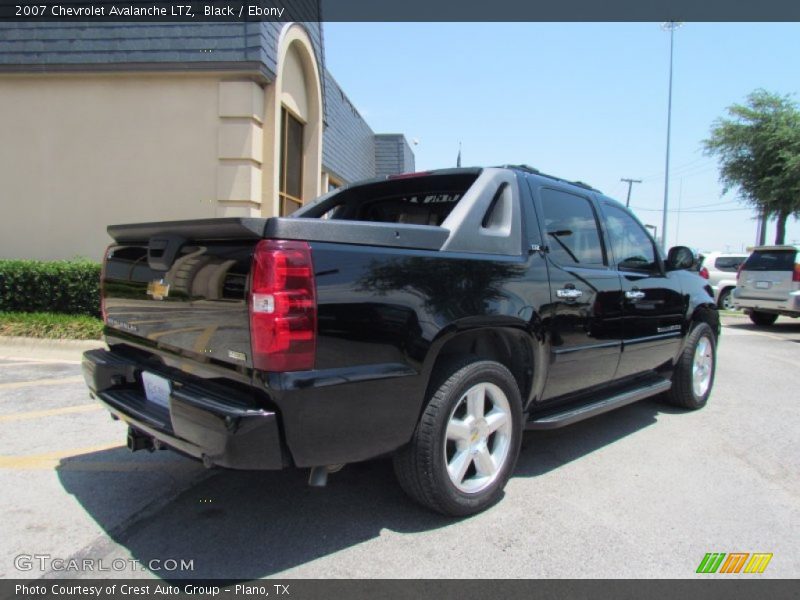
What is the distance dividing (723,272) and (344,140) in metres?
12.9

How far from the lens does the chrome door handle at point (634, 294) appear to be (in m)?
3.98

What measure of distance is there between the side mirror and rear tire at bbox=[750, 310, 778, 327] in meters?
10.2

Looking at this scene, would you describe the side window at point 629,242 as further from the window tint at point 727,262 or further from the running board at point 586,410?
the window tint at point 727,262

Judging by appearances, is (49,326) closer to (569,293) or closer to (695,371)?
(569,293)

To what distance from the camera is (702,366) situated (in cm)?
518

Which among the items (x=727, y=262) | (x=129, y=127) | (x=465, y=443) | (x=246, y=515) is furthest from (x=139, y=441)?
(x=727, y=262)

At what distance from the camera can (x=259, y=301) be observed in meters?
2.15

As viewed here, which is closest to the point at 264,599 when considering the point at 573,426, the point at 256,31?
the point at 573,426

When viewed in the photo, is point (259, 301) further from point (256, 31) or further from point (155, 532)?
point (256, 31)

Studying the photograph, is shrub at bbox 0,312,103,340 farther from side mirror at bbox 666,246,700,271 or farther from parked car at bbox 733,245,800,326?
parked car at bbox 733,245,800,326

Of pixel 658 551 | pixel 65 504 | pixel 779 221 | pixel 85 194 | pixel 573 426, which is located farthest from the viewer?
pixel 779 221

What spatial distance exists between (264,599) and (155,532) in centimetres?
82

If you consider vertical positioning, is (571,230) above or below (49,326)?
above

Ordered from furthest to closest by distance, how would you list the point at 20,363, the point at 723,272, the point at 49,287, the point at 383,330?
the point at 723,272, the point at 49,287, the point at 20,363, the point at 383,330
